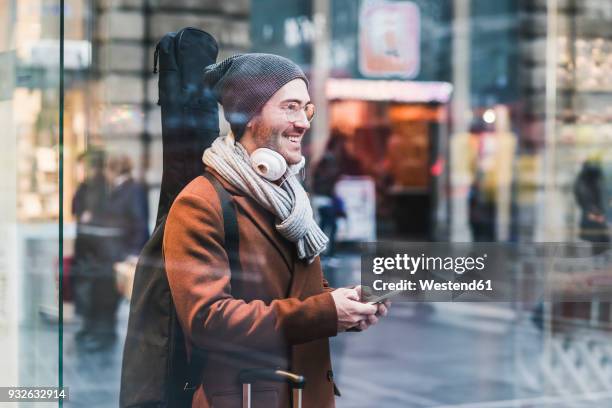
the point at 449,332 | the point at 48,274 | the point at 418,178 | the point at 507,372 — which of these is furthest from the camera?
the point at 418,178

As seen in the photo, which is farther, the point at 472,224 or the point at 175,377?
the point at 472,224

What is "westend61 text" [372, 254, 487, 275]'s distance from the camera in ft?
8.19

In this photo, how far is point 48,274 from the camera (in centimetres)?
373

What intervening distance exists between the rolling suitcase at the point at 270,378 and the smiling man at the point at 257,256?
0.05 feet

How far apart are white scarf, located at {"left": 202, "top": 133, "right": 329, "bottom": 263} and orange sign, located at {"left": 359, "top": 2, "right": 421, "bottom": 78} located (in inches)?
360

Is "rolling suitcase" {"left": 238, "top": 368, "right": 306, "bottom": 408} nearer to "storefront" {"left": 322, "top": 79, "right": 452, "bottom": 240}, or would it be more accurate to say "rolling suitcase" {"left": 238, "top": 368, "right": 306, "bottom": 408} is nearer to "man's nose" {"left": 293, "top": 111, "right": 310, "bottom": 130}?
"man's nose" {"left": 293, "top": 111, "right": 310, "bottom": 130}

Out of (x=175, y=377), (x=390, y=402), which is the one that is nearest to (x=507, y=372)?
(x=390, y=402)

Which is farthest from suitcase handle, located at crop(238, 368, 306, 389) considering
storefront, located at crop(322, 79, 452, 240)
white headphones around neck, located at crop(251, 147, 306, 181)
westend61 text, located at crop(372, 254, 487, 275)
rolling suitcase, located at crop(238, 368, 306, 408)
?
storefront, located at crop(322, 79, 452, 240)

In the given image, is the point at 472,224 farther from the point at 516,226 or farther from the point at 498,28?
the point at 498,28

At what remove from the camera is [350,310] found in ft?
7.63

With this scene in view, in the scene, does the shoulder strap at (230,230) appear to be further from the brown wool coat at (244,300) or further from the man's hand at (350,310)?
the man's hand at (350,310)

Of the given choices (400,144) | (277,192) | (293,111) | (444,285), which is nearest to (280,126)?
(293,111)

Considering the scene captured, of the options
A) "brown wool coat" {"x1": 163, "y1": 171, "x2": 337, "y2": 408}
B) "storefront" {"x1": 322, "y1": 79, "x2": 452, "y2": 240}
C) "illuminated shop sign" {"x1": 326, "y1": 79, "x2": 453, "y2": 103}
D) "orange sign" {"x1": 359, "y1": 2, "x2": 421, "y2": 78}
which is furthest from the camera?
"storefront" {"x1": 322, "y1": 79, "x2": 452, "y2": 240}

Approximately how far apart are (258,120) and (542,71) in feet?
43.0
